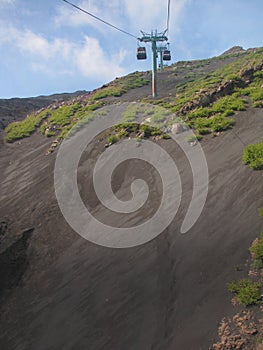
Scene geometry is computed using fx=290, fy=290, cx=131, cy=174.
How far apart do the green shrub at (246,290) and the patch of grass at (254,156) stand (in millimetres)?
4805

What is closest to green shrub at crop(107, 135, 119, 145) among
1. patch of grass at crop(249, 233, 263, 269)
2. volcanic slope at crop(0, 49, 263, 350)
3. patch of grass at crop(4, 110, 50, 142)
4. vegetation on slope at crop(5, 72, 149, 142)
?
volcanic slope at crop(0, 49, 263, 350)

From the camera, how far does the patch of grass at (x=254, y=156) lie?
9.98m

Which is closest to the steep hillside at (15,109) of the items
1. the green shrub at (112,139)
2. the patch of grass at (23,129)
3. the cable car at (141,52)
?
the patch of grass at (23,129)

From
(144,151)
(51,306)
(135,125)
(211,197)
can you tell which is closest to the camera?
(51,306)

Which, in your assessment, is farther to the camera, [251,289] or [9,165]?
[9,165]

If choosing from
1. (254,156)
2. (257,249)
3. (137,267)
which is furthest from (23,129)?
(257,249)

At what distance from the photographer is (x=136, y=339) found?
610 centimetres

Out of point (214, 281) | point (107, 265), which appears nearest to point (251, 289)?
point (214, 281)

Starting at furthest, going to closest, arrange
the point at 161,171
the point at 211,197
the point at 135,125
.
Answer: the point at 135,125 → the point at 161,171 → the point at 211,197

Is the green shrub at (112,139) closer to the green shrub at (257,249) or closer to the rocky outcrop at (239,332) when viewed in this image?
the green shrub at (257,249)

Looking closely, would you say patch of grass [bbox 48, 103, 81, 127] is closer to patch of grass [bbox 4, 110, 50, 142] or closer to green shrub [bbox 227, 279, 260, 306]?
patch of grass [bbox 4, 110, 50, 142]

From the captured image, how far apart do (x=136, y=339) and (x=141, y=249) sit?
2733mm

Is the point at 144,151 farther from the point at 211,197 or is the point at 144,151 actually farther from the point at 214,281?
the point at 214,281

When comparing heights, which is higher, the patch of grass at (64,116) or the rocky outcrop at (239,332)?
the patch of grass at (64,116)
